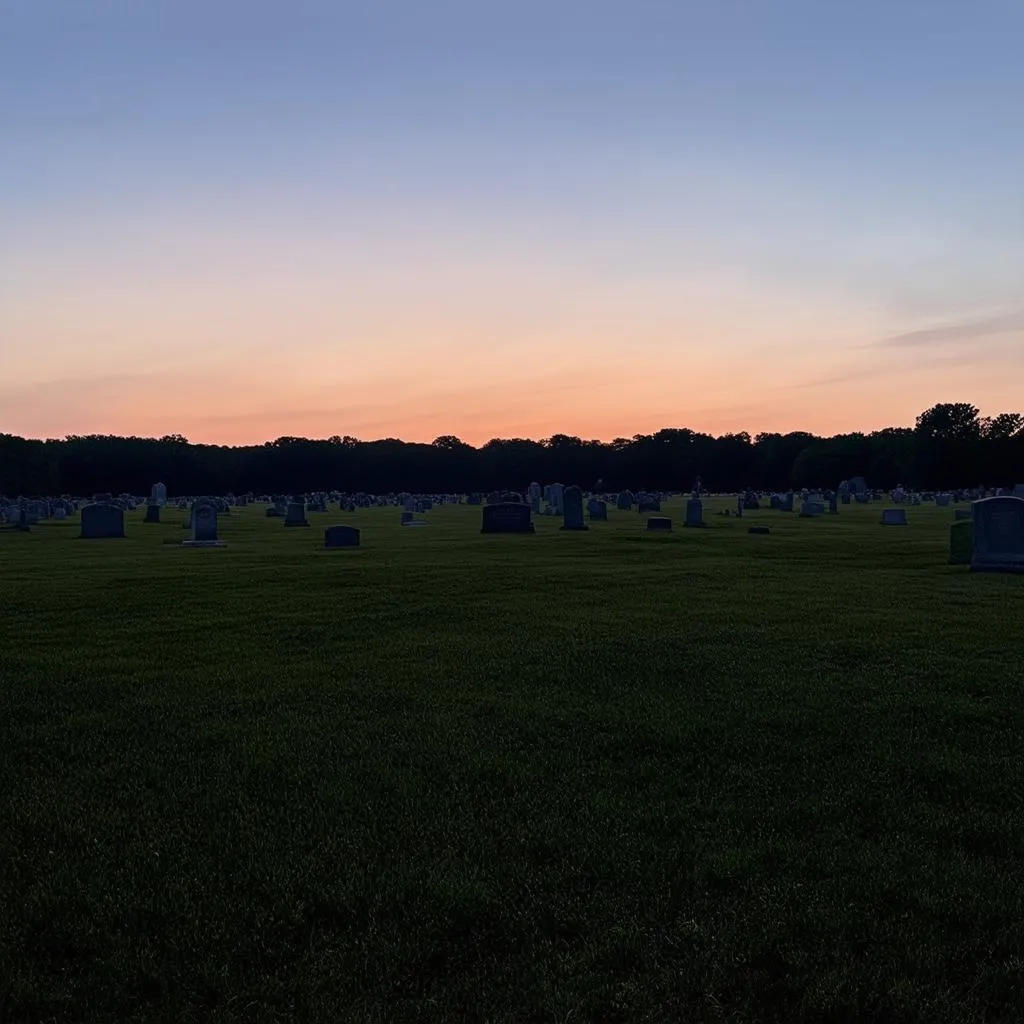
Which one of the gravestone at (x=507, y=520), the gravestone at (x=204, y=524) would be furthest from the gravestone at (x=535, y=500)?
the gravestone at (x=204, y=524)

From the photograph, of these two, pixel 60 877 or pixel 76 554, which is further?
pixel 76 554

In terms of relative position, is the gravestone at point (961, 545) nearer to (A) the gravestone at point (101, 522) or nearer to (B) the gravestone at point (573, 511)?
(B) the gravestone at point (573, 511)

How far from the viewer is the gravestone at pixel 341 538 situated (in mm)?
21733

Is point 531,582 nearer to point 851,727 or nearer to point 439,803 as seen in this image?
point 851,727

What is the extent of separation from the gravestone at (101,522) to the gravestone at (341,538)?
860cm

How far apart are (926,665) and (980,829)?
3701mm

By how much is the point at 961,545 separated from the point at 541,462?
321 ft

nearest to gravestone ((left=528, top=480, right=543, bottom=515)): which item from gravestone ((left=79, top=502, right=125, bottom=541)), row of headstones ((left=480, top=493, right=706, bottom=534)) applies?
row of headstones ((left=480, top=493, right=706, bottom=534))

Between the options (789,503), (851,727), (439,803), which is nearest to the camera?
(439,803)

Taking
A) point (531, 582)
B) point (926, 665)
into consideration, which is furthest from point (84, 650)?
point (926, 665)

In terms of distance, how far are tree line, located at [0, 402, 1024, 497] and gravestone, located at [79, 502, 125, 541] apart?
6190 centimetres

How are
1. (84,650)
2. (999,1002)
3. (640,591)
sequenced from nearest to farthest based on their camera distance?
(999,1002) → (84,650) → (640,591)

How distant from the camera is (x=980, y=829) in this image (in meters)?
4.63

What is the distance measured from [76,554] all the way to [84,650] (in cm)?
1241
